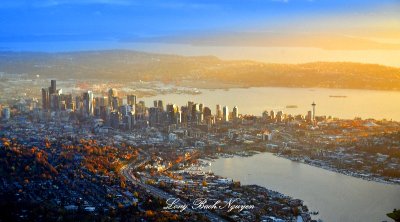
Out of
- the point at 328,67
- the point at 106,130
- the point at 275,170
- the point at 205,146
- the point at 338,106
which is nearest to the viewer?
the point at 275,170

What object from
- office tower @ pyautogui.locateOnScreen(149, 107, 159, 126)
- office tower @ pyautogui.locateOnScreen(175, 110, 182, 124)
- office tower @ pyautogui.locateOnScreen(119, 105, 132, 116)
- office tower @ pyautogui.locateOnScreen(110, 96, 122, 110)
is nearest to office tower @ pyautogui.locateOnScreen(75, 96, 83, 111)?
office tower @ pyautogui.locateOnScreen(110, 96, 122, 110)

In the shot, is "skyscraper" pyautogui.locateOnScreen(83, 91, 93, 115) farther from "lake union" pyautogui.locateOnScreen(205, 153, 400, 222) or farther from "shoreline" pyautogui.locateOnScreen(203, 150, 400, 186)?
"lake union" pyautogui.locateOnScreen(205, 153, 400, 222)

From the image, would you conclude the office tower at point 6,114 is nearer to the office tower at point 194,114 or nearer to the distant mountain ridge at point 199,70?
the office tower at point 194,114

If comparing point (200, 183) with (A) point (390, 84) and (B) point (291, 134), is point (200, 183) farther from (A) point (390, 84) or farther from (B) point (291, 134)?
(A) point (390, 84)

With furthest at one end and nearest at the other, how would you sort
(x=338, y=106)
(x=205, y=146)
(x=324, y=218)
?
(x=338, y=106), (x=205, y=146), (x=324, y=218)

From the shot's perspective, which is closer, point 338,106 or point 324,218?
point 324,218

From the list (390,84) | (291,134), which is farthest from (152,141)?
(390,84)
